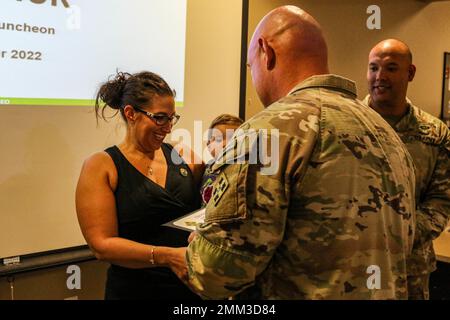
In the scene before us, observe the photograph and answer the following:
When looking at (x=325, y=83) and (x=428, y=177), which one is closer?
(x=325, y=83)

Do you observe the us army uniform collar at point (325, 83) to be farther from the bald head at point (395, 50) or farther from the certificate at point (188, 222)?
the bald head at point (395, 50)

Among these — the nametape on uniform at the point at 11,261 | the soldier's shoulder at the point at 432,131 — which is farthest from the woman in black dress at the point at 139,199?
the soldier's shoulder at the point at 432,131

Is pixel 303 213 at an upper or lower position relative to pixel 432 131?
lower

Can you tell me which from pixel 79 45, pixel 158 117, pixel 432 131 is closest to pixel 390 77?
pixel 432 131

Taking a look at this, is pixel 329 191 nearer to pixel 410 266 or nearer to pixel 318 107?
pixel 318 107

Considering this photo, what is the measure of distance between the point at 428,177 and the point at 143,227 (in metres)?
1.12

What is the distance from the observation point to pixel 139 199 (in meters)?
1.55

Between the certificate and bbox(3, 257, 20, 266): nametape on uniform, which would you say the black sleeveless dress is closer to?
the certificate

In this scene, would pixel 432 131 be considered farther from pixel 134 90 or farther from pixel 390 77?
pixel 134 90

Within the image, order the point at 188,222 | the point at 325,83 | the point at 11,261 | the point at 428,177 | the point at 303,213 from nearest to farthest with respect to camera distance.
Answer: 1. the point at 303,213
2. the point at 325,83
3. the point at 188,222
4. the point at 428,177
5. the point at 11,261

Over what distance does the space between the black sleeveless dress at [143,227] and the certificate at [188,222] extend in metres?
0.05

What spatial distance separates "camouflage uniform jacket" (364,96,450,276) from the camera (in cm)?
178

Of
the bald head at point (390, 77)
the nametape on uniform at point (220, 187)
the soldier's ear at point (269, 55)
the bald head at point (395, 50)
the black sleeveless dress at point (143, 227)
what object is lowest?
the black sleeveless dress at point (143, 227)

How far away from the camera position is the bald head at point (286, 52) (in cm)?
107
